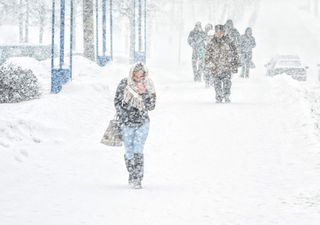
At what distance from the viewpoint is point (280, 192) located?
852 cm

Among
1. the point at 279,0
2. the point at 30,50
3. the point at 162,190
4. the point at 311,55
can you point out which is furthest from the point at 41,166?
the point at 279,0

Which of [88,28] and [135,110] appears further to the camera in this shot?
[88,28]

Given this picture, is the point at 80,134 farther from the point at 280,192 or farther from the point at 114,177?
the point at 280,192

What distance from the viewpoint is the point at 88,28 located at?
23469 millimetres

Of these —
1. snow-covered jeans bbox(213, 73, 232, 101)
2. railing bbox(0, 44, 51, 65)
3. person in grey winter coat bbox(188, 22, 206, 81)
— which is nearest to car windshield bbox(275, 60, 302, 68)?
person in grey winter coat bbox(188, 22, 206, 81)

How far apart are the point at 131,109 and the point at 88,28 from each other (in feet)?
49.6

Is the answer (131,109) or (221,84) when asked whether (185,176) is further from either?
(221,84)

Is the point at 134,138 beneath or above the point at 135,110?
beneath

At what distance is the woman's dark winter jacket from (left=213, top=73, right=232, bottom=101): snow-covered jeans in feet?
27.0

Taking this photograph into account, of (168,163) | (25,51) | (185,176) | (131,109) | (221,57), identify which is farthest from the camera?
(25,51)

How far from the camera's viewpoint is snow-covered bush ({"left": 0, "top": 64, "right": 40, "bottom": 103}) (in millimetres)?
14578

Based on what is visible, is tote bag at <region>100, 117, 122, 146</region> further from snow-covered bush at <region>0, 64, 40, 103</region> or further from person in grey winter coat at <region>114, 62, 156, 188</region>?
snow-covered bush at <region>0, 64, 40, 103</region>

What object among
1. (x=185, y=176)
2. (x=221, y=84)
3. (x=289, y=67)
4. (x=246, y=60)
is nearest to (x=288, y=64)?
(x=289, y=67)

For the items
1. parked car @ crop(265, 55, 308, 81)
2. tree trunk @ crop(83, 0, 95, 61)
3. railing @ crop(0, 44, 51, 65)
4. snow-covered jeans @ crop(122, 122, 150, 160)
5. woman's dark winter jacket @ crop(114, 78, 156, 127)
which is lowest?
parked car @ crop(265, 55, 308, 81)
